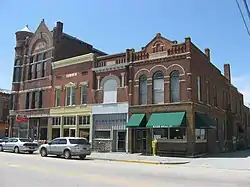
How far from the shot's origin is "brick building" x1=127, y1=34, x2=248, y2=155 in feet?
86.5

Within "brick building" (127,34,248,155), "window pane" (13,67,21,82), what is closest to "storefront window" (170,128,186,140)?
"brick building" (127,34,248,155)

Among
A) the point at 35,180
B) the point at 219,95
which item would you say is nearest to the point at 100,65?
the point at 219,95

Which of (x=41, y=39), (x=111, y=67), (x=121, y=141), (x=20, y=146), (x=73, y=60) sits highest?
(x=41, y=39)

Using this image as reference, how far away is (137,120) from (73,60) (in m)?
11.9

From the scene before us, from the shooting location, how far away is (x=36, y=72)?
41000 millimetres

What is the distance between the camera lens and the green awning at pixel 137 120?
27.9 m

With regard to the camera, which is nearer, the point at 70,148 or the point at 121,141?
the point at 70,148


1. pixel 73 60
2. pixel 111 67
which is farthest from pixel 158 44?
pixel 73 60

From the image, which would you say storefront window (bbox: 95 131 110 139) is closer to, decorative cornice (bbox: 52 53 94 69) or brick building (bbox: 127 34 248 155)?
brick building (bbox: 127 34 248 155)

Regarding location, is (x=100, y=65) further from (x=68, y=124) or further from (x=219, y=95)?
(x=219, y=95)

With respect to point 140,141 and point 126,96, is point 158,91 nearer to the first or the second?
point 126,96

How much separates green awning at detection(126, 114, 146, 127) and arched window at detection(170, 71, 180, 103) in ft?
10.4

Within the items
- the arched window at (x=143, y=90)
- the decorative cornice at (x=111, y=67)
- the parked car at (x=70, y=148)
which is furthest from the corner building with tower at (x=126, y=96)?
the parked car at (x=70, y=148)

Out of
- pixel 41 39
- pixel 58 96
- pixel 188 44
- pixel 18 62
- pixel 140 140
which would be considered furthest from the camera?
pixel 18 62
